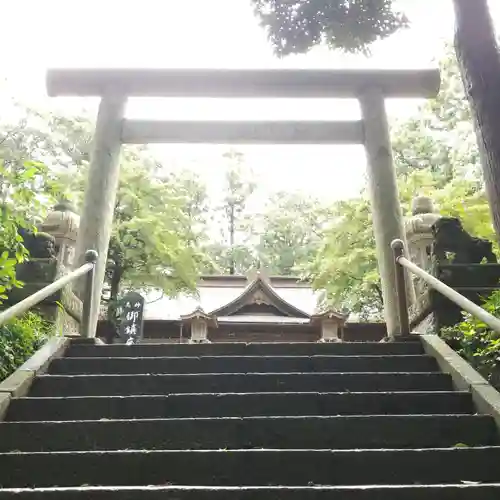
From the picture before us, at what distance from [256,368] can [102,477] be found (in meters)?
1.76

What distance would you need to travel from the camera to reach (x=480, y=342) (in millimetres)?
4754

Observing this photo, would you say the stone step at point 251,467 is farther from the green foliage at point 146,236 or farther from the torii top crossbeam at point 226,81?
the green foliage at point 146,236

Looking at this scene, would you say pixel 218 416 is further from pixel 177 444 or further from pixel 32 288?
pixel 32 288

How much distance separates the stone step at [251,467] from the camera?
310cm

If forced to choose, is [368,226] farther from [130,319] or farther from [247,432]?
[247,432]

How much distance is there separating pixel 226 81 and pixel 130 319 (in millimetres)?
3938

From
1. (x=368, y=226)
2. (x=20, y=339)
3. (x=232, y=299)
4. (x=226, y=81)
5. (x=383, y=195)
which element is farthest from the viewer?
(x=232, y=299)

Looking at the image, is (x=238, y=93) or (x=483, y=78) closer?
(x=483, y=78)

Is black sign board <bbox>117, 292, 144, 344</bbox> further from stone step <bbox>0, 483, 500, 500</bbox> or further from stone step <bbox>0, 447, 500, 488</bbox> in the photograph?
stone step <bbox>0, 483, 500, 500</bbox>

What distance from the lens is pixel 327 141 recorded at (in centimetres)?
781

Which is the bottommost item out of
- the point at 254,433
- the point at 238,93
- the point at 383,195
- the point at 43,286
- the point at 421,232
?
the point at 254,433

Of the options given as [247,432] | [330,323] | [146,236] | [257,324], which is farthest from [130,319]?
[247,432]

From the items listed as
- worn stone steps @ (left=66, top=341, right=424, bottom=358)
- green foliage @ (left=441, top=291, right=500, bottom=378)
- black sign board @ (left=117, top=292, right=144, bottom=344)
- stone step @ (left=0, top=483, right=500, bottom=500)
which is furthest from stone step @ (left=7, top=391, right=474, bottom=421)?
black sign board @ (left=117, top=292, right=144, bottom=344)

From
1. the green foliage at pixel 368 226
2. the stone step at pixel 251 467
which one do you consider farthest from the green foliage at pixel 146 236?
the stone step at pixel 251 467
